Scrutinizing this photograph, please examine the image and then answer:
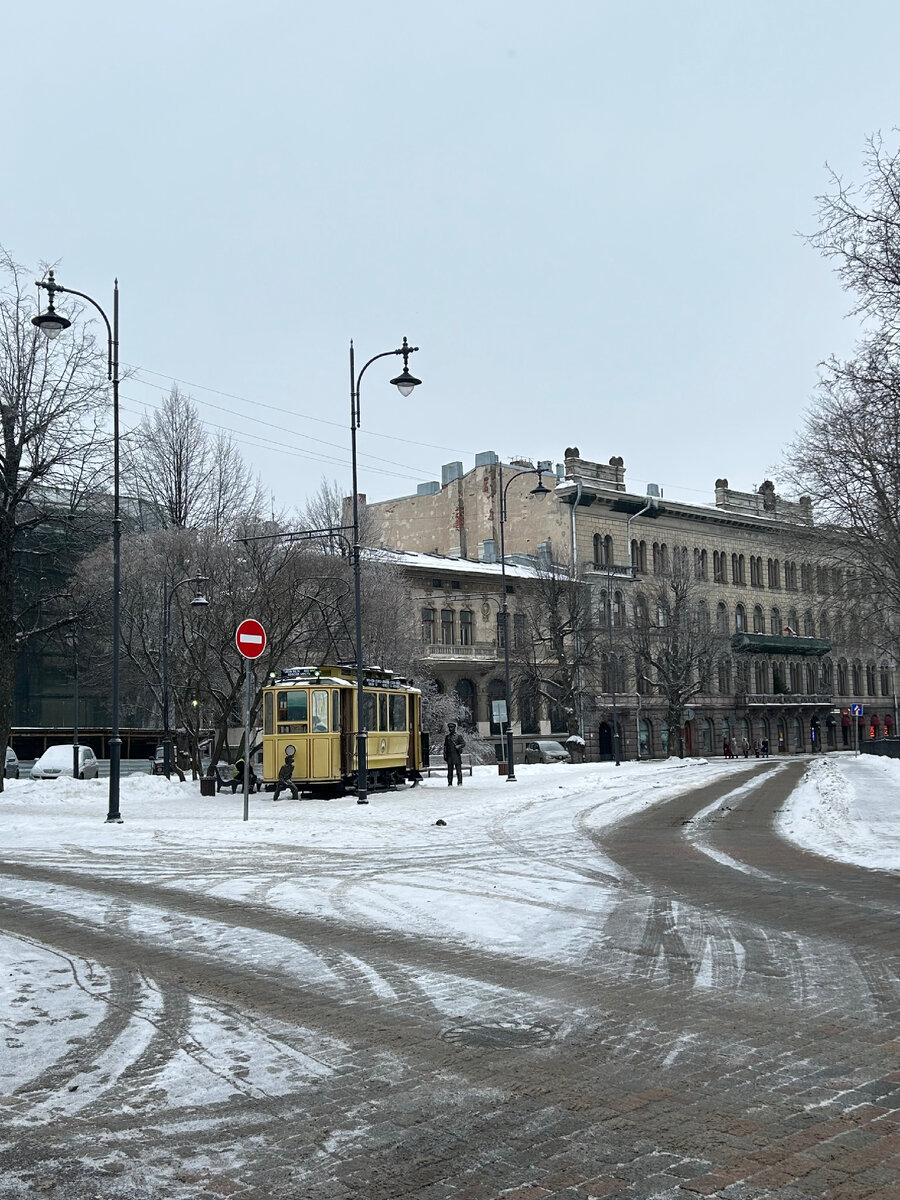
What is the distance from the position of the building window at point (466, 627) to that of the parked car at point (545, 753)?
34.5 ft

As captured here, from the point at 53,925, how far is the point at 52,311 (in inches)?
561

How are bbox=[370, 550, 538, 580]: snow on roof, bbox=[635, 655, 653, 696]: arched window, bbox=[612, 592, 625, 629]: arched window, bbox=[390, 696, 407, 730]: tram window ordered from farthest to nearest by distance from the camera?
bbox=[612, 592, 625, 629]: arched window < bbox=[635, 655, 653, 696]: arched window < bbox=[370, 550, 538, 580]: snow on roof < bbox=[390, 696, 407, 730]: tram window

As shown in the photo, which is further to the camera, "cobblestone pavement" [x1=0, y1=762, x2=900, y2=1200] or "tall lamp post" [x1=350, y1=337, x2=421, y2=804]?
"tall lamp post" [x1=350, y1=337, x2=421, y2=804]

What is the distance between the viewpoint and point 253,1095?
5.07 m

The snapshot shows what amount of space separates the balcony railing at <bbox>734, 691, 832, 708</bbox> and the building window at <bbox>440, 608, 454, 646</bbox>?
2515 centimetres

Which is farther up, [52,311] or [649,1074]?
[52,311]

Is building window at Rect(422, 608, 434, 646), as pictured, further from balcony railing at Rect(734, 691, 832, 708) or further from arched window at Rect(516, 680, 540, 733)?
balcony railing at Rect(734, 691, 832, 708)

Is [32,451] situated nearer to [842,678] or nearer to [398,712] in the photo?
[398,712]

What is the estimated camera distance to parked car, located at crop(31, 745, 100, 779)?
42281 mm

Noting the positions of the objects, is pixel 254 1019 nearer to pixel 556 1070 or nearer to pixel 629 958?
pixel 556 1070

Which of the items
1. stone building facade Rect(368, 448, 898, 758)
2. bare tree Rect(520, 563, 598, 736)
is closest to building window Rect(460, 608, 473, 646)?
stone building facade Rect(368, 448, 898, 758)

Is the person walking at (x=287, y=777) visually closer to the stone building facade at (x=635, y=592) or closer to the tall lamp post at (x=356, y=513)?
the tall lamp post at (x=356, y=513)

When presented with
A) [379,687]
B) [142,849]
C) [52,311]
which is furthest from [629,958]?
[379,687]

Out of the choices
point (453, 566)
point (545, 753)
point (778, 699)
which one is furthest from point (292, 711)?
point (778, 699)
